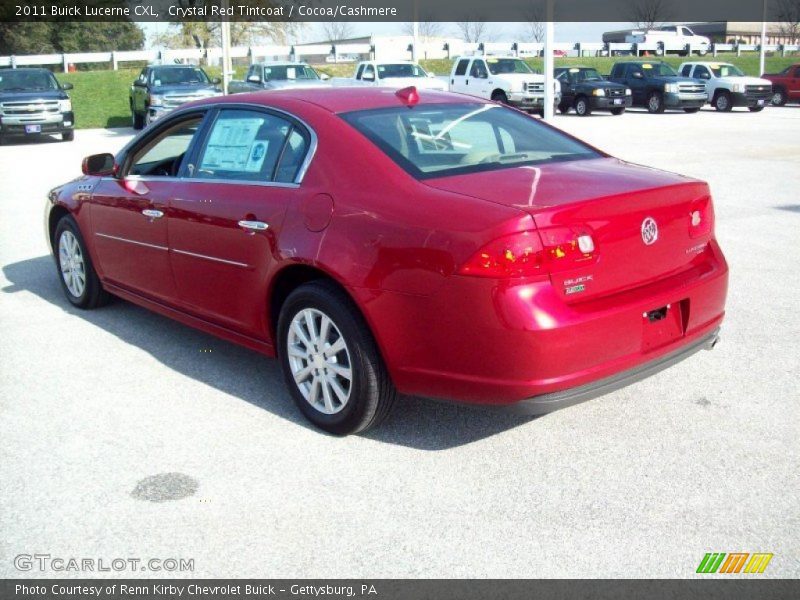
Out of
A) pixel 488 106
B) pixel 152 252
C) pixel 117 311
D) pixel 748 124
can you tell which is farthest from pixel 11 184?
pixel 748 124

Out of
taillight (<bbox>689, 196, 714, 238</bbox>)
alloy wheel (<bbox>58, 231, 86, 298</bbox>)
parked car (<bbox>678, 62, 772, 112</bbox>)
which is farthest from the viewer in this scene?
parked car (<bbox>678, 62, 772, 112</bbox>)

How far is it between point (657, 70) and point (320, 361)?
31.5 m

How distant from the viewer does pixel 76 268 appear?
22.3 feet

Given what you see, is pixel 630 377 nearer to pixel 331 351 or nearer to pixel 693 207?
pixel 693 207

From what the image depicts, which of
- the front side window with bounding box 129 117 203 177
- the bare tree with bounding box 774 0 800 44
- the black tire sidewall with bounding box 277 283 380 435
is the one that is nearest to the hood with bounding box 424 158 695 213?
the black tire sidewall with bounding box 277 283 380 435

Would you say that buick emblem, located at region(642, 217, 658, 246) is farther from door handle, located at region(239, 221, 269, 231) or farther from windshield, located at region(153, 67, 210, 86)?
windshield, located at region(153, 67, 210, 86)

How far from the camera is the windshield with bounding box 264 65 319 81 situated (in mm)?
26672

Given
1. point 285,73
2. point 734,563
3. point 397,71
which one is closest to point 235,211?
point 734,563

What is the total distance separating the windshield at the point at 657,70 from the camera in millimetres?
32906

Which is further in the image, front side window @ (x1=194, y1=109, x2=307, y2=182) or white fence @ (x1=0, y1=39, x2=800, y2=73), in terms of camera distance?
white fence @ (x1=0, y1=39, x2=800, y2=73)

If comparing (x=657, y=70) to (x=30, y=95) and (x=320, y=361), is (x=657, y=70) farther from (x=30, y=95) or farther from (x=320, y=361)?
(x=320, y=361)

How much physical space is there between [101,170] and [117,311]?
1201 millimetres

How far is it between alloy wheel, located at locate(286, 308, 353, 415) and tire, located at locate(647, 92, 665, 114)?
29.9m

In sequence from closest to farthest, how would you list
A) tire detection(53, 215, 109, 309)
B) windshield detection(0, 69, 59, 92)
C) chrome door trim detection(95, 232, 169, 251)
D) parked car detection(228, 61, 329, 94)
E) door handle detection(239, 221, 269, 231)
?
1. door handle detection(239, 221, 269, 231)
2. chrome door trim detection(95, 232, 169, 251)
3. tire detection(53, 215, 109, 309)
4. windshield detection(0, 69, 59, 92)
5. parked car detection(228, 61, 329, 94)
